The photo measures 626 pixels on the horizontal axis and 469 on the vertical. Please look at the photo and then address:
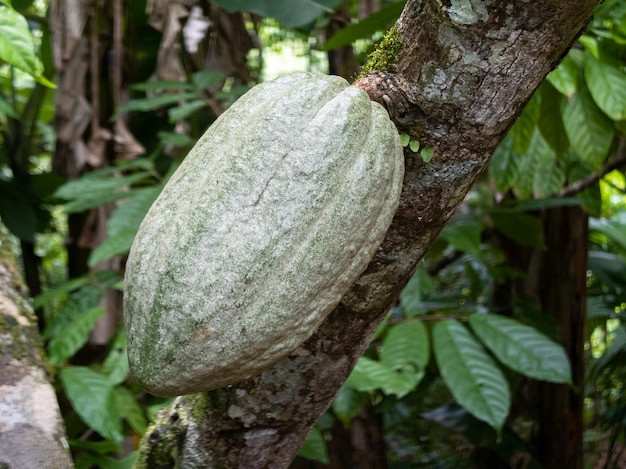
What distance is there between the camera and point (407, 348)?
1.44m

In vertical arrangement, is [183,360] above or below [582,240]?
above

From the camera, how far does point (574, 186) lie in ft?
8.04

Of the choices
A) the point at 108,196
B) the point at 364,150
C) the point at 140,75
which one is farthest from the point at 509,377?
the point at 140,75

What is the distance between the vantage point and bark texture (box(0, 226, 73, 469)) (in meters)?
0.68

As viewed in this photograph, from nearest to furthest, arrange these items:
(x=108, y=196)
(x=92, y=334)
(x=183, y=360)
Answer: (x=183, y=360) → (x=108, y=196) → (x=92, y=334)

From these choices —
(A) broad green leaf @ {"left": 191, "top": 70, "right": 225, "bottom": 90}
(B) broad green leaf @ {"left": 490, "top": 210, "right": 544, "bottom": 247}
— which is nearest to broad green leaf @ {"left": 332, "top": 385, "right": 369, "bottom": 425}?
(B) broad green leaf @ {"left": 490, "top": 210, "right": 544, "bottom": 247}

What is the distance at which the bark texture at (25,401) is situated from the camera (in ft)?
2.23

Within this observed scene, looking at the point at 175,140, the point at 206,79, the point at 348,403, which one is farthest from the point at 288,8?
the point at 348,403

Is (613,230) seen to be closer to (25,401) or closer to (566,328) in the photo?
(566,328)

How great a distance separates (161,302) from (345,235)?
7.6 inches

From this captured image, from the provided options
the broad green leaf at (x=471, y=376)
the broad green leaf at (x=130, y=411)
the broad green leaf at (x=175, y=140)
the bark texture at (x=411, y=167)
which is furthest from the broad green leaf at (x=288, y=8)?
the bark texture at (x=411, y=167)

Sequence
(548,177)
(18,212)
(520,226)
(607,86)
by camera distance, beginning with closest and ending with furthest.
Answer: (607,86)
(548,177)
(520,226)
(18,212)

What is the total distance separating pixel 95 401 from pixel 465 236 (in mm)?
1043

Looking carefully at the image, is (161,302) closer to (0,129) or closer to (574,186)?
(574,186)
